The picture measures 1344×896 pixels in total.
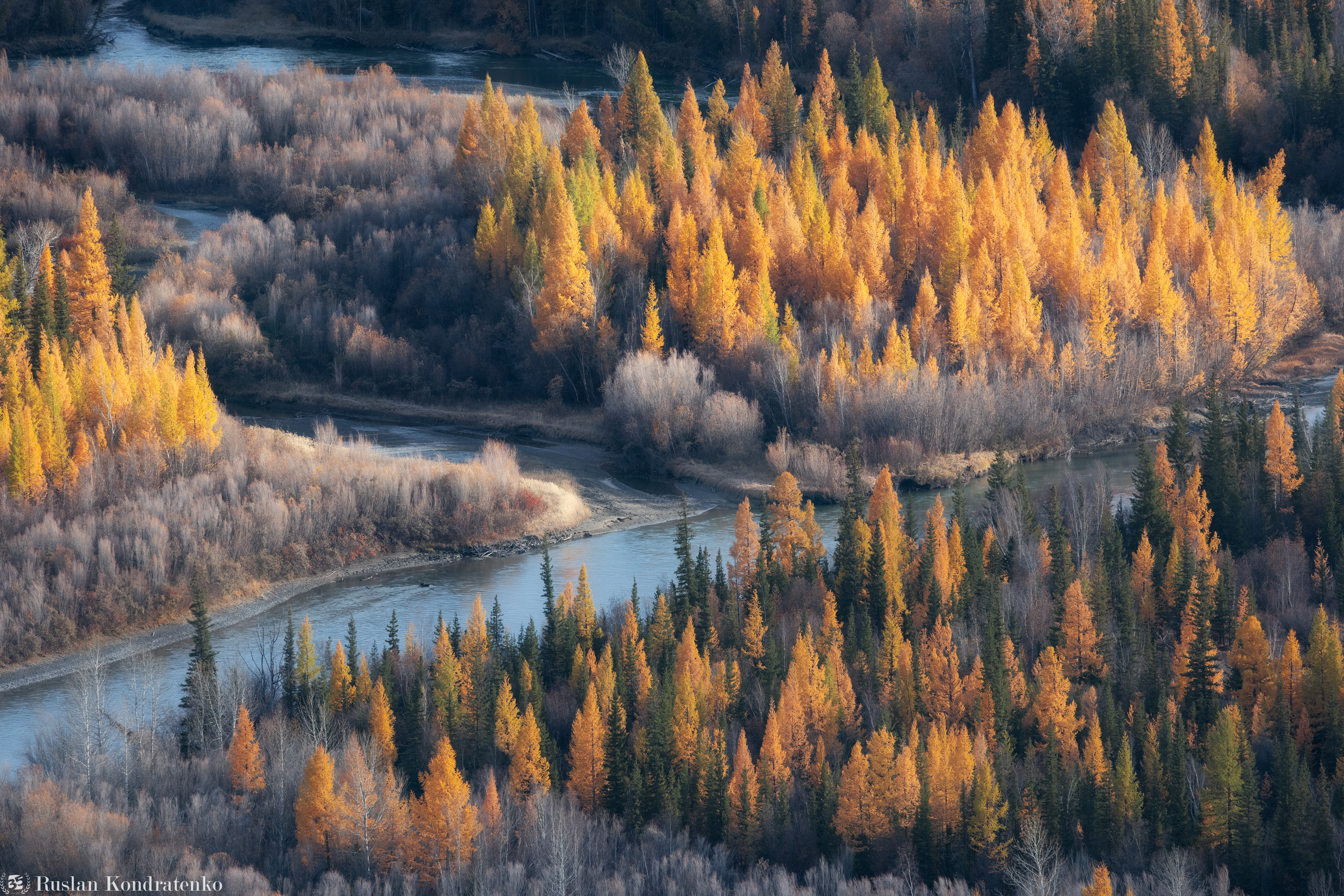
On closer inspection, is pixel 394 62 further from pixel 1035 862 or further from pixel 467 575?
pixel 1035 862

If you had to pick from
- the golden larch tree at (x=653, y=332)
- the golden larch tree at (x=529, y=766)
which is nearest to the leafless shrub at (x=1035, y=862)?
the golden larch tree at (x=529, y=766)

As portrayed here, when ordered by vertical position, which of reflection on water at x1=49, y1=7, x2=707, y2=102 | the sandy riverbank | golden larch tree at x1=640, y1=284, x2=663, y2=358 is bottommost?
the sandy riverbank

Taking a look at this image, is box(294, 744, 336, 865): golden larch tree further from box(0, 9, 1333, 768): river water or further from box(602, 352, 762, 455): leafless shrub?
box(602, 352, 762, 455): leafless shrub

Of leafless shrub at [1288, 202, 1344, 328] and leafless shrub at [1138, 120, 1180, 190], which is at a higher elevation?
leafless shrub at [1138, 120, 1180, 190]

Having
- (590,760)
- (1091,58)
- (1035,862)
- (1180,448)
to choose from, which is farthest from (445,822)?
(1091,58)

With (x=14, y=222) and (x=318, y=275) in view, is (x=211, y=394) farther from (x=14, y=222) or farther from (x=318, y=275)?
(x=14, y=222)

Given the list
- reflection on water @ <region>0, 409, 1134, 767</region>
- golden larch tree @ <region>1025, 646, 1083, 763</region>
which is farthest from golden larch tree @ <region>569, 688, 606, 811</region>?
golden larch tree @ <region>1025, 646, 1083, 763</region>

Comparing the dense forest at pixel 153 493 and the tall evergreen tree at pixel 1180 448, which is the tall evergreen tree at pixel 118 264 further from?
the tall evergreen tree at pixel 1180 448
